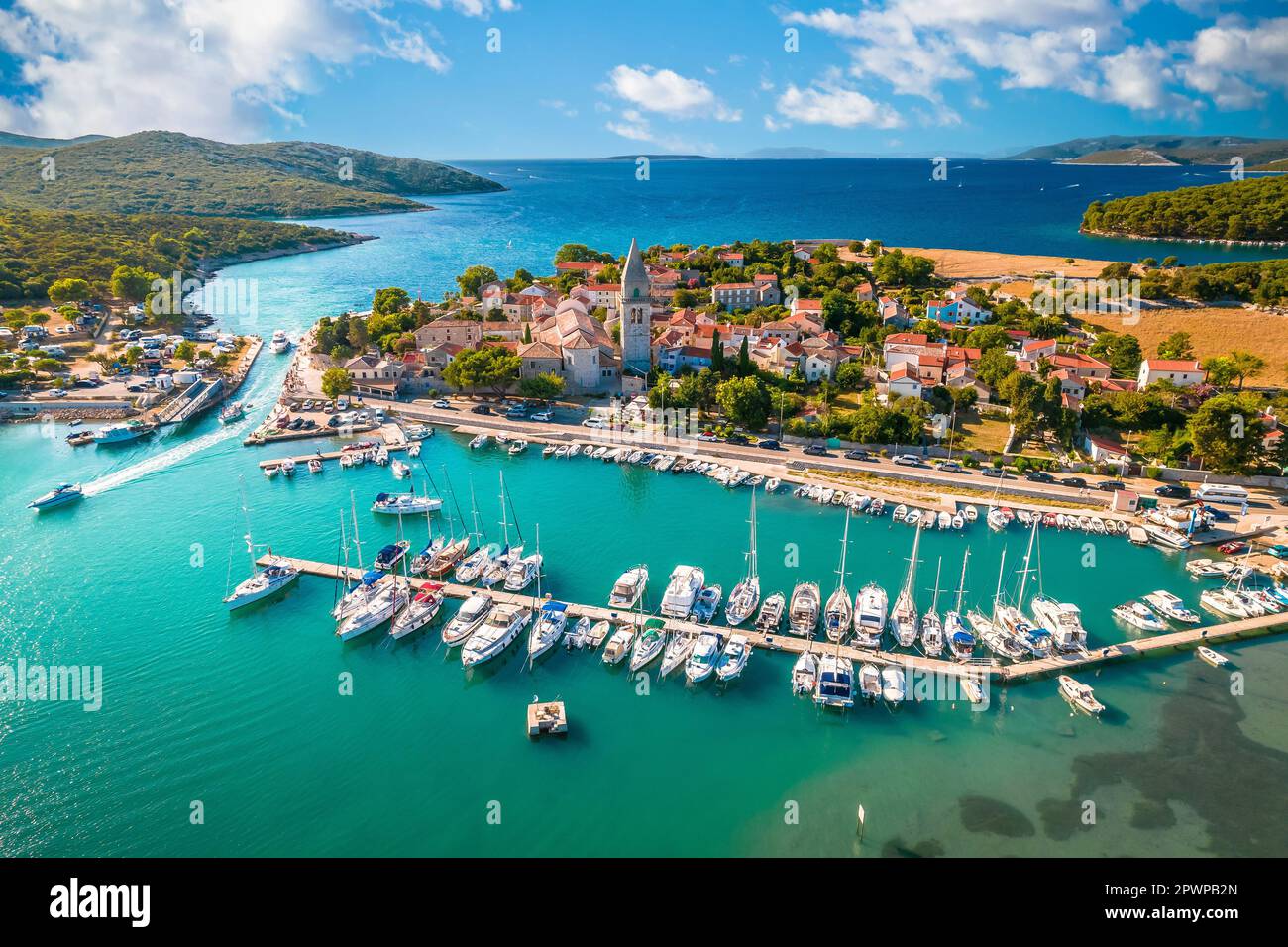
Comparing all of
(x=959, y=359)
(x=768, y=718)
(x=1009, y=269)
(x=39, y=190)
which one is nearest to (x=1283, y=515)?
(x=959, y=359)

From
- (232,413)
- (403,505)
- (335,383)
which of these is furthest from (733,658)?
(232,413)

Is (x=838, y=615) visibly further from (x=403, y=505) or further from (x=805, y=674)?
(x=403, y=505)

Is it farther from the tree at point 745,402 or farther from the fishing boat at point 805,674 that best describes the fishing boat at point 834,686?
the tree at point 745,402

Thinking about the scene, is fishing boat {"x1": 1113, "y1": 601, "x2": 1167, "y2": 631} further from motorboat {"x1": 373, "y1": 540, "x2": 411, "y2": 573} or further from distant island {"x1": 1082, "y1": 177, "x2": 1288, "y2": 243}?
distant island {"x1": 1082, "y1": 177, "x2": 1288, "y2": 243}

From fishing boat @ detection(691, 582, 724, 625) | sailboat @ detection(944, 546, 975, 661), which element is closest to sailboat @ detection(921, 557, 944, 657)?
sailboat @ detection(944, 546, 975, 661)

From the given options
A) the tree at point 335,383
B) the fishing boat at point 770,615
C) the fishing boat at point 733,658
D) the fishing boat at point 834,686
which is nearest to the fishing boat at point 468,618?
the fishing boat at point 733,658
